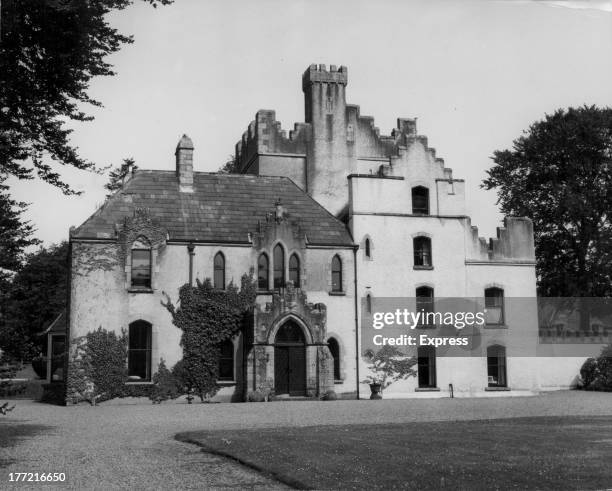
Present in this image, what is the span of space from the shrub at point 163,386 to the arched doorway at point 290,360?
4275 mm

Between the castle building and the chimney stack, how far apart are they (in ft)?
0.17

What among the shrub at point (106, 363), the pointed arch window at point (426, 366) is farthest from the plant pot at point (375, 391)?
the shrub at point (106, 363)

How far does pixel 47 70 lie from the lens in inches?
675

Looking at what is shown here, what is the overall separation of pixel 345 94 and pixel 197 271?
48.7 ft

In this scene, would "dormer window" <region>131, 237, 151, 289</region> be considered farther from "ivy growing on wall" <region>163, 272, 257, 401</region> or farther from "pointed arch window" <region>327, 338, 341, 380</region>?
"pointed arch window" <region>327, 338, 341, 380</region>

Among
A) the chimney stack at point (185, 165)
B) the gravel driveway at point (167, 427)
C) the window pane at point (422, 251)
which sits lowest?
the gravel driveway at point (167, 427)

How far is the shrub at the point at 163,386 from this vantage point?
3459 cm

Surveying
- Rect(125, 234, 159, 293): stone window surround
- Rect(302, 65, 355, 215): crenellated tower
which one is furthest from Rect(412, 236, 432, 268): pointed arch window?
Rect(125, 234, 159, 293): stone window surround

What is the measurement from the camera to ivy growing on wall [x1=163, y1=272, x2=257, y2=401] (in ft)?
115

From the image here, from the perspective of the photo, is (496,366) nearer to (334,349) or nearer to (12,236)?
(334,349)

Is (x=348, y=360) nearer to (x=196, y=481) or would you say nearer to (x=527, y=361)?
(x=527, y=361)

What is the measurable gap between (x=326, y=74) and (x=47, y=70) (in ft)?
96.1
